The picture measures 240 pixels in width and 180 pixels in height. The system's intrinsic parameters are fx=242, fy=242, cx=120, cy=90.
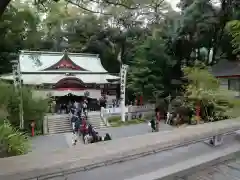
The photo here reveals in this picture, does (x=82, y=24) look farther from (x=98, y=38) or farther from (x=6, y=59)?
(x=6, y=59)

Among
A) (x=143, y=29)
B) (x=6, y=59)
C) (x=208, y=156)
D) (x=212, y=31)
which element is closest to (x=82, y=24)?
(x=143, y=29)

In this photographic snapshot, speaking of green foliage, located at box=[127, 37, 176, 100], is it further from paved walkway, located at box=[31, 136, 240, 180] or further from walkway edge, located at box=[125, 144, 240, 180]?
walkway edge, located at box=[125, 144, 240, 180]

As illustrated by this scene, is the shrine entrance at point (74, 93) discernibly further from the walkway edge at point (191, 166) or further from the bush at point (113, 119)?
the walkway edge at point (191, 166)

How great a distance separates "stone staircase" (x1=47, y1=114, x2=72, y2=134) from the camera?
16.9 metres

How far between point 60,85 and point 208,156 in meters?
19.7

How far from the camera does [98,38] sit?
3003 cm

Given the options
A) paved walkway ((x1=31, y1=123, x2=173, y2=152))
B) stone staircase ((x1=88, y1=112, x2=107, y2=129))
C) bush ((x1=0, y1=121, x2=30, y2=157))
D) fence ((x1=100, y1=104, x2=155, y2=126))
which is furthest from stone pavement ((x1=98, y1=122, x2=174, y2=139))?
bush ((x1=0, y1=121, x2=30, y2=157))

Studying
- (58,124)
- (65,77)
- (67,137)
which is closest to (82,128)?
(67,137)

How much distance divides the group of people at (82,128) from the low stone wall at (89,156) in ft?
28.1

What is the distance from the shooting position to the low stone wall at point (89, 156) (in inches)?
66.9

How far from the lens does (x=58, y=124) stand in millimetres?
17438

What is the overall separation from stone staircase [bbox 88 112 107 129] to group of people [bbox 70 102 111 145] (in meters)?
0.49

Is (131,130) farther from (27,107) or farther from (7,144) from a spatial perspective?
(7,144)

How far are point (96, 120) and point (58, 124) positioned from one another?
2882mm
